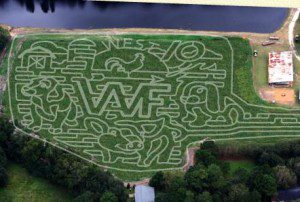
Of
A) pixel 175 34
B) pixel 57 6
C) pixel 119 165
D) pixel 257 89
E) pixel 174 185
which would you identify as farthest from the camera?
pixel 57 6

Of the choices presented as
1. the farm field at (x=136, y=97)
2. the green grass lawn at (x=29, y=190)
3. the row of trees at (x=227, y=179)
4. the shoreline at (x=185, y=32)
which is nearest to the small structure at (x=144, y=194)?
the row of trees at (x=227, y=179)

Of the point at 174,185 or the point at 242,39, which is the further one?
the point at 242,39

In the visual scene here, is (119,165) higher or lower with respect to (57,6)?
lower

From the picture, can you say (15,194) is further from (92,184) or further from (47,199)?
(92,184)

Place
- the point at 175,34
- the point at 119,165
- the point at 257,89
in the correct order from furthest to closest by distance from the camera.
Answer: the point at 175,34 → the point at 257,89 → the point at 119,165

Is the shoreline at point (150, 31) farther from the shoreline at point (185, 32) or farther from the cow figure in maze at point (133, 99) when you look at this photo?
the cow figure in maze at point (133, 99)

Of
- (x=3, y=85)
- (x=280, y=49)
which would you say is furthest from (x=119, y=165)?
(x=280, y=49)

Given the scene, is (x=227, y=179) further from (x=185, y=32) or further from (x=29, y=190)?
(x=185, y=32)
